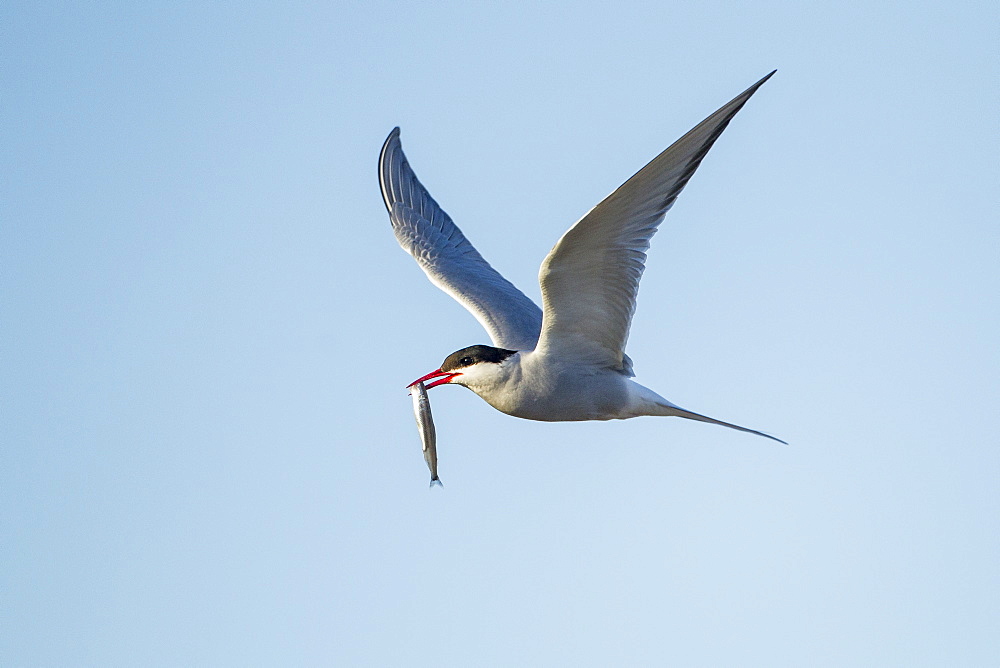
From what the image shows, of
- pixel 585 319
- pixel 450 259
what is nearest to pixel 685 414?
pixel 585 319

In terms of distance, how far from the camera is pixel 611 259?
7500mm

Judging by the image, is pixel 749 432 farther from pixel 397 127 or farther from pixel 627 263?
pixel 397 127

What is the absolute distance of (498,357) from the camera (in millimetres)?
8289

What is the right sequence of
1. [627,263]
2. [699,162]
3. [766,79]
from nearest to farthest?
[766,79]
[699,162]
[627,263]

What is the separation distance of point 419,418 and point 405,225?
3.85 meters

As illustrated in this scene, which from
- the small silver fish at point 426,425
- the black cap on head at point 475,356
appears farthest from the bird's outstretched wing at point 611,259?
the small silver fish at point 426,425

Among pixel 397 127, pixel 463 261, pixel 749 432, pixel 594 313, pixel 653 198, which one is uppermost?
pixel 397 127

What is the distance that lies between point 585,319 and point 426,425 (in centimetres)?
152

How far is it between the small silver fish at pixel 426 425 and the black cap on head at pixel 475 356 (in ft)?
1.09

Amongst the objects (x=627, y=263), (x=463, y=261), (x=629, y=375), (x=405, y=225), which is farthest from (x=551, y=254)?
(x=405, y=225)

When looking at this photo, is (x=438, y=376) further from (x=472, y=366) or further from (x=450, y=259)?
(x=450, y=259)

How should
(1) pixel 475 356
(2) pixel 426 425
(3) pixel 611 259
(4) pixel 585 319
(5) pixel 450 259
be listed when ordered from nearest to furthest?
(3) pixel 611 259
(4) pixel 585 319
(1) pixel 475 356
(2) pixel 426 425
(5) pixel 450 259

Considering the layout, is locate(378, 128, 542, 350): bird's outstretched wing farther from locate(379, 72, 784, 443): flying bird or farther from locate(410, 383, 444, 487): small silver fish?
locate(410, 383, 444, 487): small silver fish

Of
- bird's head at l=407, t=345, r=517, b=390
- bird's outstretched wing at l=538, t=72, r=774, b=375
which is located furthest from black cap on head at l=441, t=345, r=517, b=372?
bird's outstretched wing at l=538, t=72, r=774, b=375
